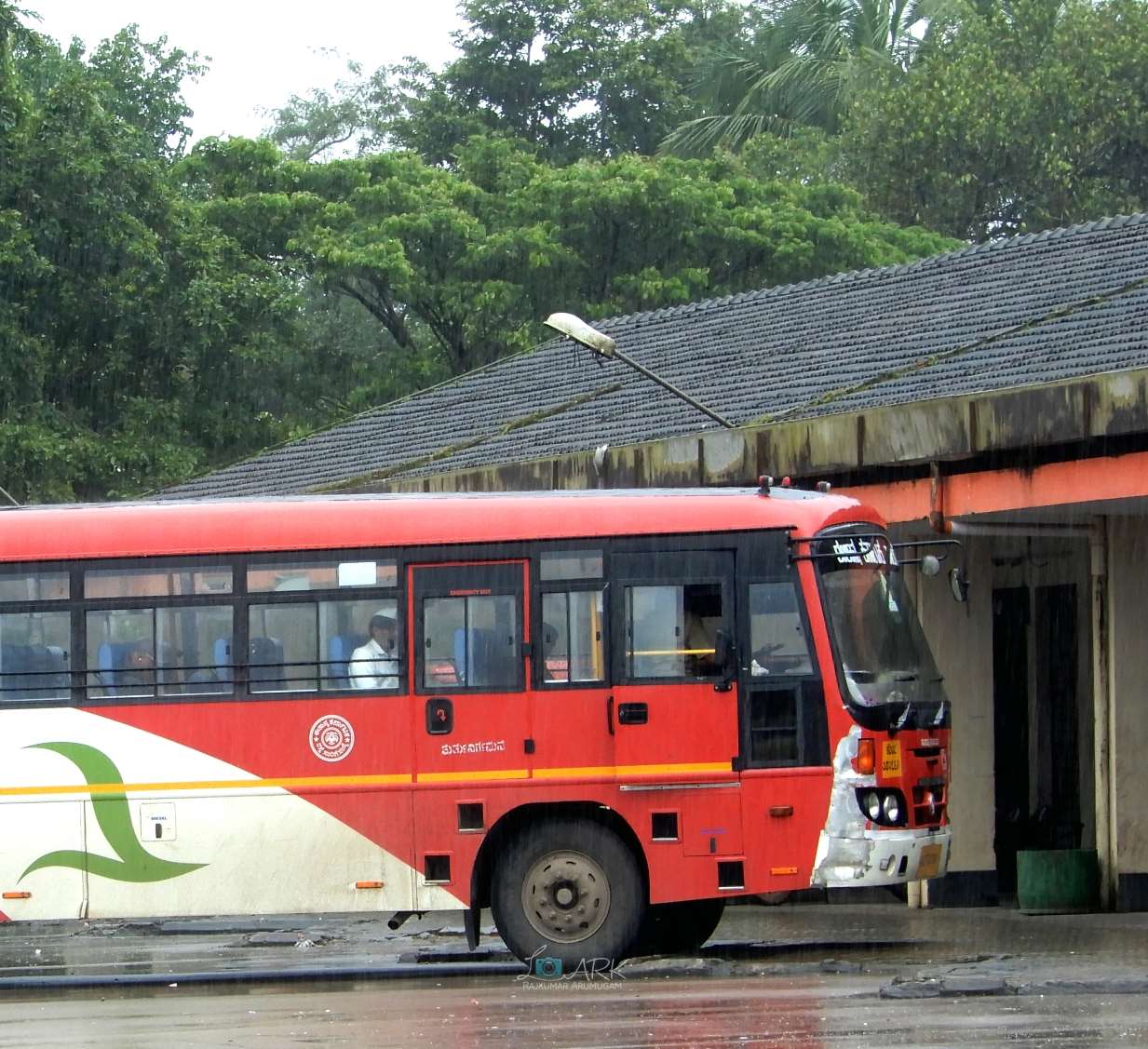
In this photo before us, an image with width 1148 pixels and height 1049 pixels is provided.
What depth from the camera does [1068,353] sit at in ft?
53.3

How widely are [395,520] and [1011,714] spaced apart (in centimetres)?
786

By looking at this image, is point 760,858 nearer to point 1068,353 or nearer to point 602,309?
point 1068,353

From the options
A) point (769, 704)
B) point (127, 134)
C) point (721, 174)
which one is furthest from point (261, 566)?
point (721, 174)

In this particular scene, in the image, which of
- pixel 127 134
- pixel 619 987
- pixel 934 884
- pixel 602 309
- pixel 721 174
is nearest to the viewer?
pixel 619 987

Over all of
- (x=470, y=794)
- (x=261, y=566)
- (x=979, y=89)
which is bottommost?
(x=470, y=794)

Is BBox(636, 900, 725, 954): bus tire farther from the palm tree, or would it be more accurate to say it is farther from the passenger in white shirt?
the palm tree

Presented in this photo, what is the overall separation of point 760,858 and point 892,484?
4.28 m

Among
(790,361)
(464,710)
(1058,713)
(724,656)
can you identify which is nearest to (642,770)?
(724,656)

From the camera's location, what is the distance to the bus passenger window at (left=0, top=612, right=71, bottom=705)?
44.4 ft

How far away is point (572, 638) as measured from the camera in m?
13.2

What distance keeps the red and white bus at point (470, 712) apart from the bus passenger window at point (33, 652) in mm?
16

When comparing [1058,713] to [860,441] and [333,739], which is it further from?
[333,739]

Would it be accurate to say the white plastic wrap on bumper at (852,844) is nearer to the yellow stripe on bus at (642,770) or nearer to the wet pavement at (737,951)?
the wet pavement at (737,951)

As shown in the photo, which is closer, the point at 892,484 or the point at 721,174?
the point at 892,484
